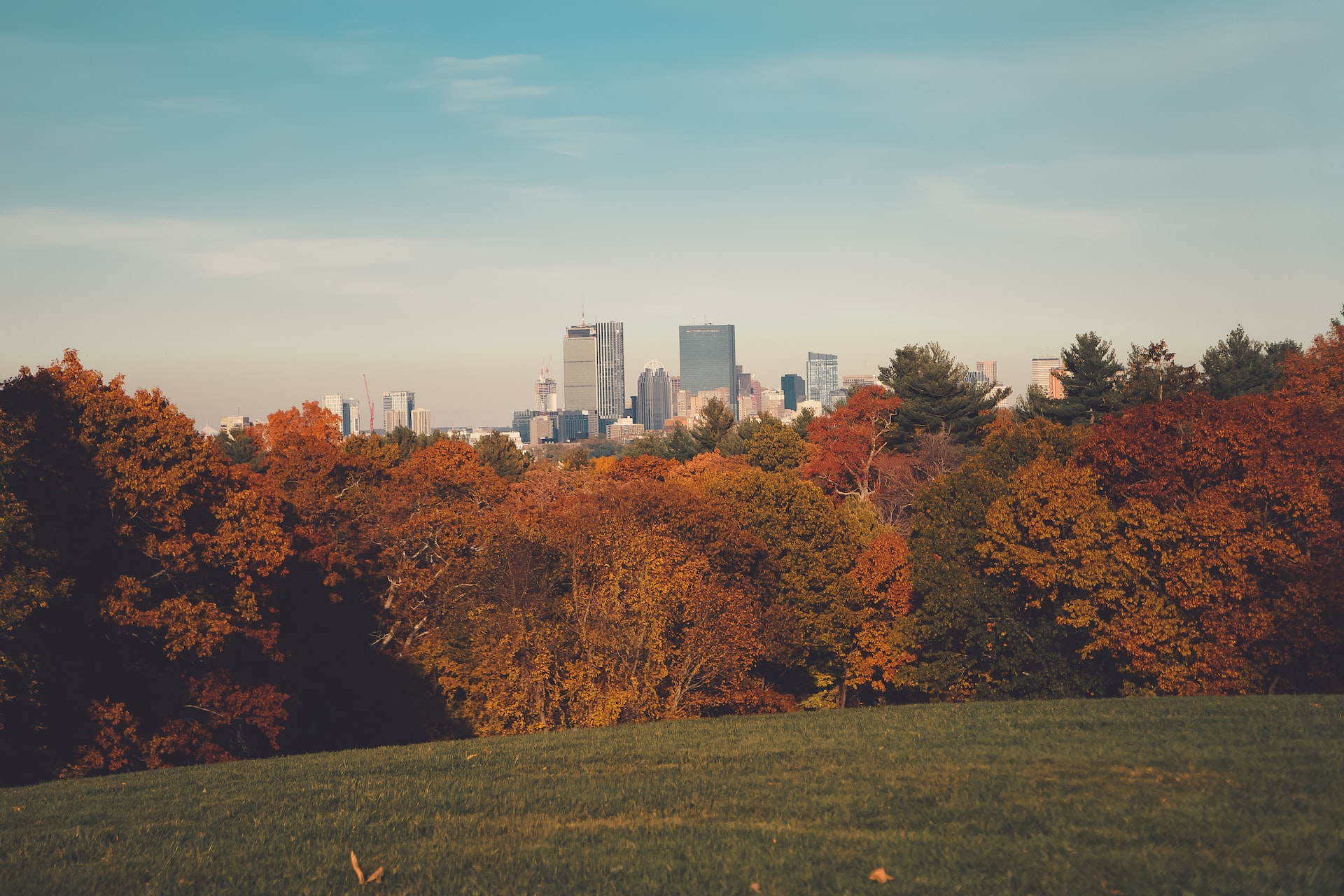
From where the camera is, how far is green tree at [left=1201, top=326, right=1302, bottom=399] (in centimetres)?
7131

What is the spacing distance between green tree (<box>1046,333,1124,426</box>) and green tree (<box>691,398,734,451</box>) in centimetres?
4136

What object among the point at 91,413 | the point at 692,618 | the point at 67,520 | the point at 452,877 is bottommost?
the point at 692,618

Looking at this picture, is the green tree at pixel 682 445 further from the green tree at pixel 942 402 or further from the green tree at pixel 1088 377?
the green tree at pixel 1088 377

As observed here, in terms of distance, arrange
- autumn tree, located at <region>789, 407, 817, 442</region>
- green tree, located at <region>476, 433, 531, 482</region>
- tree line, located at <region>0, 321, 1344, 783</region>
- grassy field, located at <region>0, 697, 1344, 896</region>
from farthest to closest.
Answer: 1. autumn tree, located at <region>789, 407, 817, 442</region>
2. green tree, located at <region>476, 433, 531, 482</region>
3. tree line, located at <region>0, 321, 1344, 783</region>
4. grassy field, located at <region>0, 697, 1344, 896</region>

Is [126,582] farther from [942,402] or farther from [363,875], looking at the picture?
[942,402]

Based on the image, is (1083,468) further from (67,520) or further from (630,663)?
(67,520)

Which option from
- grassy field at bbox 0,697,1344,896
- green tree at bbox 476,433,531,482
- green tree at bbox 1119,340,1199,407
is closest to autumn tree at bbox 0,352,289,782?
grassy field at bbox 0,697,1344,896

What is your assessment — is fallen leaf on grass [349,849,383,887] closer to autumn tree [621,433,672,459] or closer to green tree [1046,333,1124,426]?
green tree [1046,333,1124,426]

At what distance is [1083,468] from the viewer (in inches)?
1428

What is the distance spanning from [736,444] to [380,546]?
5258 centimetres

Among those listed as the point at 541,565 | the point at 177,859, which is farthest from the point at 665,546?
the point at 177,859

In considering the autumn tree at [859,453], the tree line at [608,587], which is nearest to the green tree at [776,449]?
the autumn tree at [859,453]

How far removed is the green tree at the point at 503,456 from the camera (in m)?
93.8

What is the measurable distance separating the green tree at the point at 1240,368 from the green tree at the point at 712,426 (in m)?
46.7
